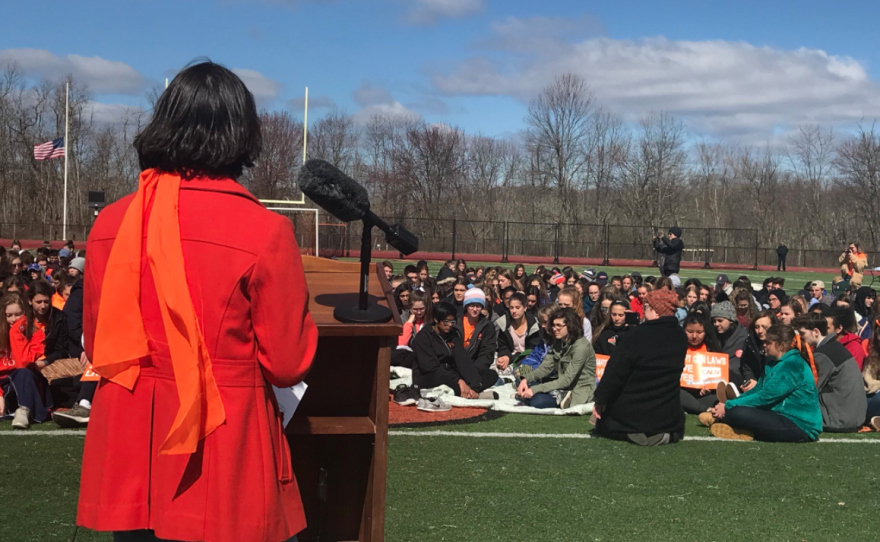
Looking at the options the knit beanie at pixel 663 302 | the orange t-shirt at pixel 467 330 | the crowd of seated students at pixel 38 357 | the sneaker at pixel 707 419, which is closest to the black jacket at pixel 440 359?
the orange t-shirt at pixel 467 330

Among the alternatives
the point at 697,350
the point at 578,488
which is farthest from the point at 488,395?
the point at 578,488

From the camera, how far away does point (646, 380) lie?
300 inches

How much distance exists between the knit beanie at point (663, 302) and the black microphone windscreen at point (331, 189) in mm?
4966

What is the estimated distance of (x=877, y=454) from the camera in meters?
7.68

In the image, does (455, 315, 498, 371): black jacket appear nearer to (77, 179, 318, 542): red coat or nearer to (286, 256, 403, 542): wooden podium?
(286, 256, 403, 542): wooden podium

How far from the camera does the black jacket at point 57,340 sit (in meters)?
9.34

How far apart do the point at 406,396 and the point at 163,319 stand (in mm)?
7573

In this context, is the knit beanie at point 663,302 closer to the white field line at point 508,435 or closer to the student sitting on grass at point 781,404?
the student sitting on grass at point 781,404

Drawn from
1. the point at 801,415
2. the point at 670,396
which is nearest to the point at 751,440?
the point at 801,415

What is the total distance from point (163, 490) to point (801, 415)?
711cm

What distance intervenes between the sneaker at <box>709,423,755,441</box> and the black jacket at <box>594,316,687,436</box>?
64cm

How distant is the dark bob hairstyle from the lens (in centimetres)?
237

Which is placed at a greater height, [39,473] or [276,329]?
[276,329]

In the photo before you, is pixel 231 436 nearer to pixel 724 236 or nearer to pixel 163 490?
pixel 163 490
